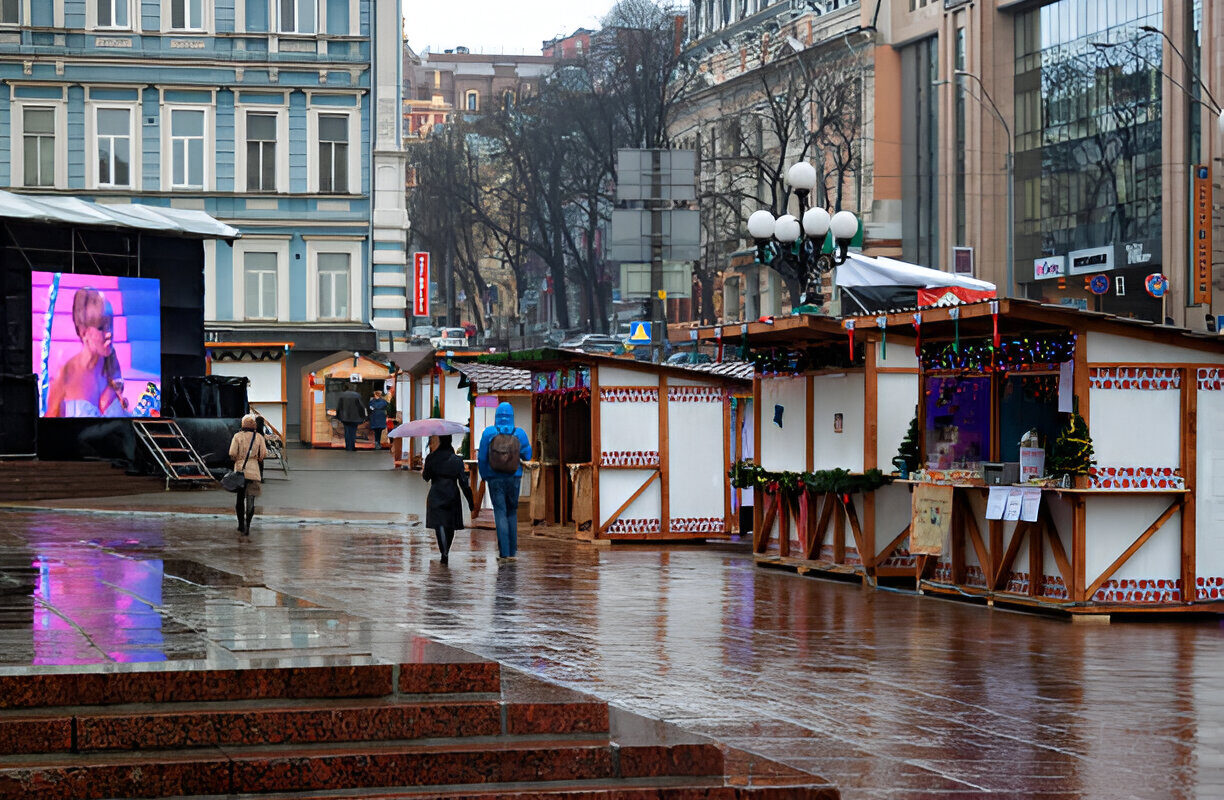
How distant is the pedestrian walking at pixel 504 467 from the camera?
20547 mm

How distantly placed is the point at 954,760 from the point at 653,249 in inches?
896

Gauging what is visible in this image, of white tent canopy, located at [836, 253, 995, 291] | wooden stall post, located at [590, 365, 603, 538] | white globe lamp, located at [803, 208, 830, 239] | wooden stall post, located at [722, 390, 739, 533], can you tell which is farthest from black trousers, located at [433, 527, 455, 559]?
white globe lamp, located at [803, 208, 830, 239]

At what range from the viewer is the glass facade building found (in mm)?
56906

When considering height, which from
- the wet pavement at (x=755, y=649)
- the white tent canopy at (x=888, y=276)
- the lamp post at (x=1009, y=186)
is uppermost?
the lamp post at (x=1009, y=186)

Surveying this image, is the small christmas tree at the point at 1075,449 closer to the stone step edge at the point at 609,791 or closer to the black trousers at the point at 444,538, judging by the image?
the black trousers at the point at 444,538

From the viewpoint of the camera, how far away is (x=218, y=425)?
38.4m

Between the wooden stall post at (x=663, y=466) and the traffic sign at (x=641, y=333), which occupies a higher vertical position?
the traffic sign at (x=641, y=333)

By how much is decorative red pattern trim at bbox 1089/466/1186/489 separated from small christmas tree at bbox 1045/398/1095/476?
15cm

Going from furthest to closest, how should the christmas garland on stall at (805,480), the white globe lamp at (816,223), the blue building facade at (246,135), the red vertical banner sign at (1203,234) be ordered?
the blue building facade at (246,135) < the red vertical banner sign at (1203,234) < the white globe lamp at (816,223) < the christmas garland on stall at (805,480)

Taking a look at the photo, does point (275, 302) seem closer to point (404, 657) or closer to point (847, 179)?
point (847, 179)

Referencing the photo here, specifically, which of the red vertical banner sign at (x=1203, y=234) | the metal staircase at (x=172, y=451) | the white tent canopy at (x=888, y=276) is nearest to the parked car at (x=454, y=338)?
the red vertical banner sign at (x=1203, y=234)

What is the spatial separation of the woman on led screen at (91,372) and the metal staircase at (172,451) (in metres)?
0.72

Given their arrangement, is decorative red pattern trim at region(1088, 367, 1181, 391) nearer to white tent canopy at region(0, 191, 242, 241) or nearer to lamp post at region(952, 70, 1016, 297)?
white tent canopy at region(0, 191, 242, 241)

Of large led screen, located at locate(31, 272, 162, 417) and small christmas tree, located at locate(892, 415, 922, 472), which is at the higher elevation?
large led screen, located at locate(31, 272, 162, 417)
